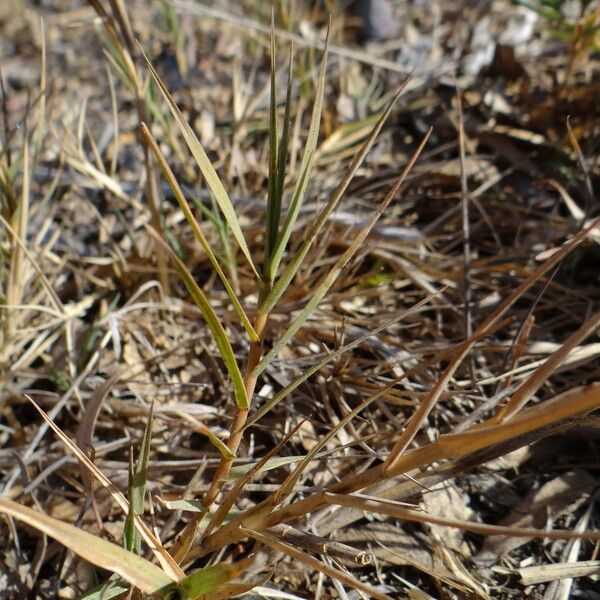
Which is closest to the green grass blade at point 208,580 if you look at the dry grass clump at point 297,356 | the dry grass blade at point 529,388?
the dry grass clump at point 297,356

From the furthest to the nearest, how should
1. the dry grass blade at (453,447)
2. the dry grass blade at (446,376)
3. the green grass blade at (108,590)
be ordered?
the green grass blade at (108,590)
the dry grass blade at (446,376)
the dry grass blade at (453,447)

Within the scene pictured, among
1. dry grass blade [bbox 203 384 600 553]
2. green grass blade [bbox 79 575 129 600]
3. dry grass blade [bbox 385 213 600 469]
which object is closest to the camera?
dry grass blade [bbox 203 384 600 553]

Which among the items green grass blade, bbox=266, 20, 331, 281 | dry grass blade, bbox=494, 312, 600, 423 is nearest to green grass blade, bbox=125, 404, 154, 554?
green grass blade, bbox=266, 20, 331, 281

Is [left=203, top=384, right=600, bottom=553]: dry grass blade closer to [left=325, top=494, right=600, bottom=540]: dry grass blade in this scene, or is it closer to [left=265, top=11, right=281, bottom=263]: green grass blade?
[left=325, top=494, right=600, bottom=540]: dry grass blade

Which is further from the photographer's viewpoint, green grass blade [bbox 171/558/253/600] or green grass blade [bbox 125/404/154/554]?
green grass blade [bbox 125/404/154/554]

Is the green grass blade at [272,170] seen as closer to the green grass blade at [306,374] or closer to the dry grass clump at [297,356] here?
the dry grass clump at [297,356]

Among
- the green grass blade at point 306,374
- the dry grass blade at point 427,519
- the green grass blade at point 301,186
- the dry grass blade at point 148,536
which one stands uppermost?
the green grass blade at point 301,186

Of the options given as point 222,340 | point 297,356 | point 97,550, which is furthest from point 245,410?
point 297,356

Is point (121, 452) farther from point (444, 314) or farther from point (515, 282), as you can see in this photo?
point (515, 282)
